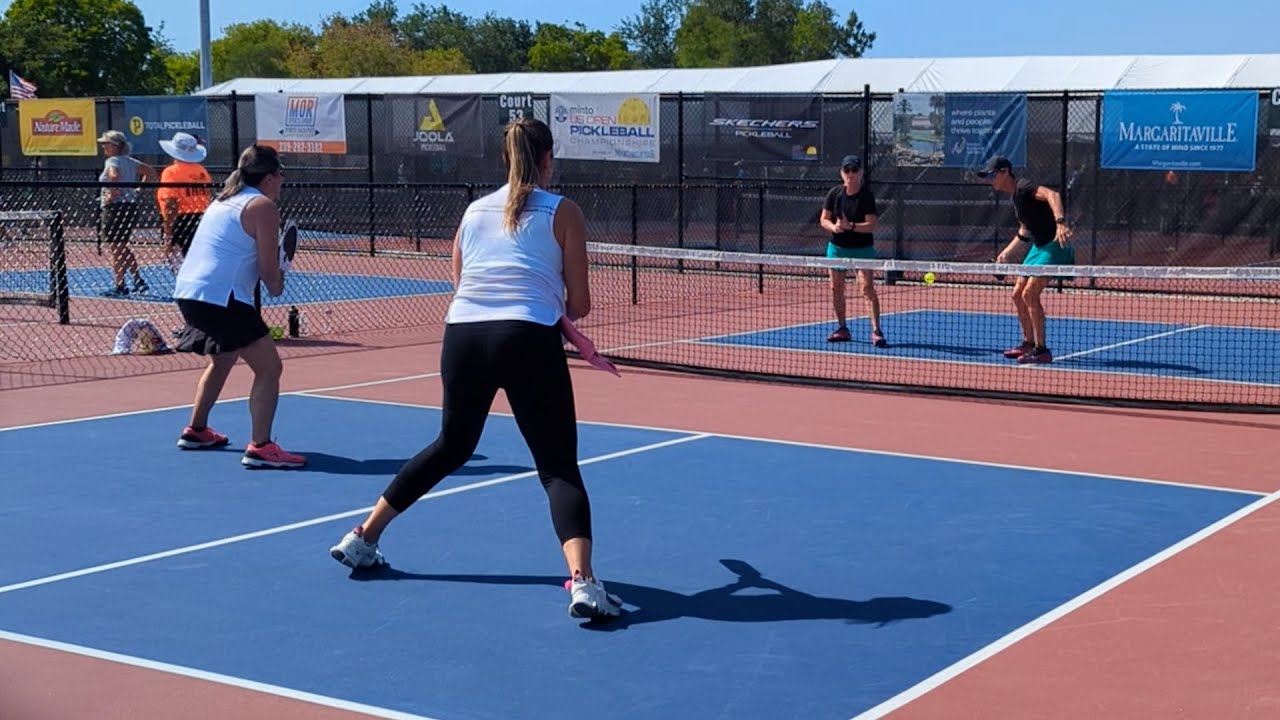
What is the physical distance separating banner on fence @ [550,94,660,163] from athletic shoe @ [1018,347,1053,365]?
10305 mm

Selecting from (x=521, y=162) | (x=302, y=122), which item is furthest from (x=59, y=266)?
(x=521, y=162)

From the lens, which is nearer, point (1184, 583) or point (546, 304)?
point (546, 304)

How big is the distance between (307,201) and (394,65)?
1888 inches

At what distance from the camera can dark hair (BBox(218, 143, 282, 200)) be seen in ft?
29.1

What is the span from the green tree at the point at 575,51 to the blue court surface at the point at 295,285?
78.1 metres

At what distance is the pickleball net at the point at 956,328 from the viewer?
12469mm

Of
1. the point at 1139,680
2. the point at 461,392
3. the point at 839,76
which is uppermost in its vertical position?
the point at 839,76

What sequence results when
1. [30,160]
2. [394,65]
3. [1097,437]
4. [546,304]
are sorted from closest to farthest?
[546,304] < [1097,437] < [30,160] < [394,65]

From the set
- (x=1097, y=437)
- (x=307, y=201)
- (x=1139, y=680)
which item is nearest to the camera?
(x=1139, y=680)

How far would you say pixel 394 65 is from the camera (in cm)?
7481

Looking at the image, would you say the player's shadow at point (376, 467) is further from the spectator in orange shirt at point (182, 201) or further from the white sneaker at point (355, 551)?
the spectator in orange shirt at point (182, 201)

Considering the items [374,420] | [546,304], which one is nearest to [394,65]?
[374,420]

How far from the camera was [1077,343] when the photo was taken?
50.6 ft

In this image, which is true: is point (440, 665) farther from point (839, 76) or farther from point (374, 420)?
point (839, 76)
